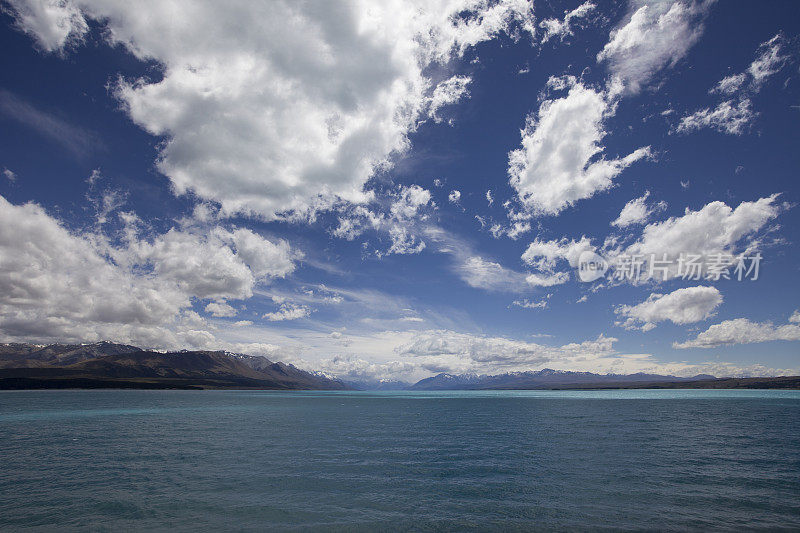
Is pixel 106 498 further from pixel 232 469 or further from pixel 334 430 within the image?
pixel 334 430

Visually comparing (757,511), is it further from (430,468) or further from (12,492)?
(12,492)

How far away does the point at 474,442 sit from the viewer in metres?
58.2

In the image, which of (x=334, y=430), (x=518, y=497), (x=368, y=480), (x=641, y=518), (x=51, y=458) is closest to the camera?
(x=641, y=518)

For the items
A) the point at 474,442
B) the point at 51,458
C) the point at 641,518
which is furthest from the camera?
the point at 474,442

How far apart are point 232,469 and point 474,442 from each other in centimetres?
3595

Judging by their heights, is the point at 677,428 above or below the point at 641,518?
below

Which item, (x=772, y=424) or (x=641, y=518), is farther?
(x=772, y=424)

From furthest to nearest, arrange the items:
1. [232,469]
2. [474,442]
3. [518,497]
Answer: [474,442], [232,469], [518,497]

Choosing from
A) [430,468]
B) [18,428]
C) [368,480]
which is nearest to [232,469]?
[368,480]

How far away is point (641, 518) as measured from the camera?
2550cm

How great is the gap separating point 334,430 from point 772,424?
95.2 meters

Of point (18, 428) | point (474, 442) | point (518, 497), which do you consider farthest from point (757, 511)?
point (18, 428)

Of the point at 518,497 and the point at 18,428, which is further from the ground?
the point at 518,497

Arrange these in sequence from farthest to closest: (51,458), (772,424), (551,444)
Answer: (772,424)
(551,444)
(51,458)
